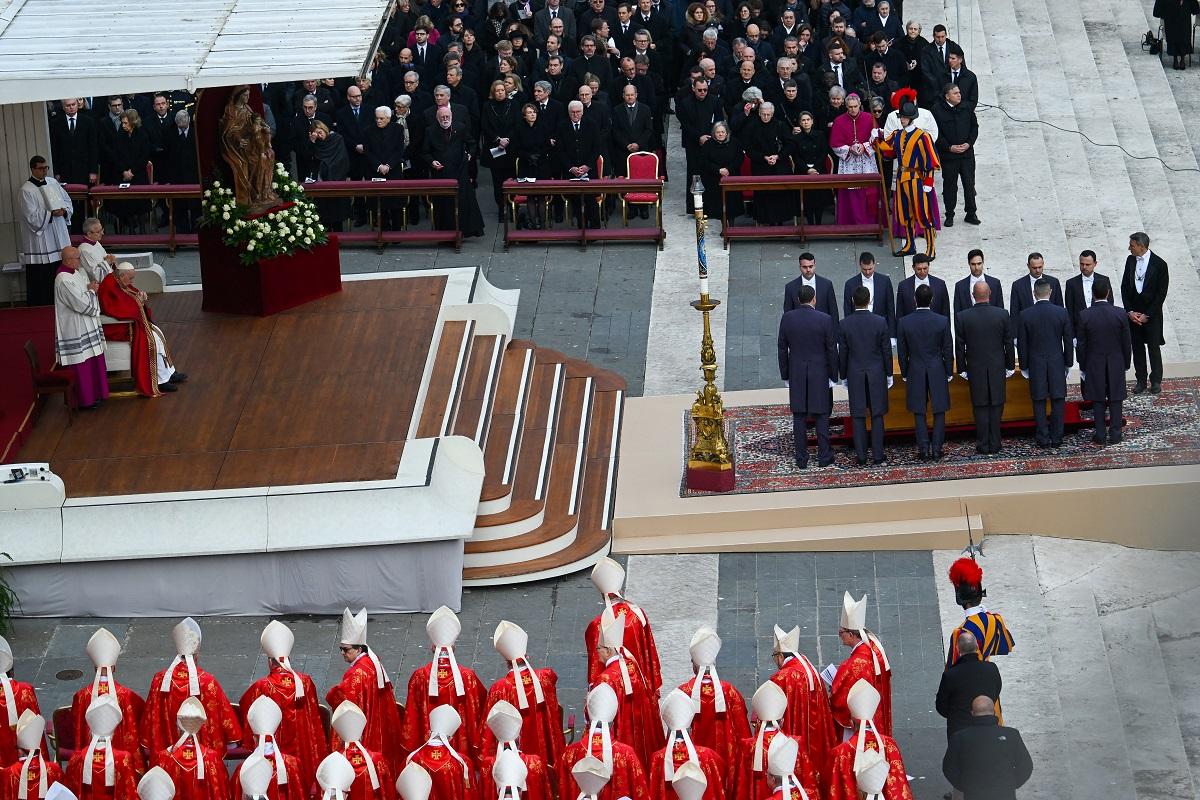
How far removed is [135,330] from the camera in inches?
696

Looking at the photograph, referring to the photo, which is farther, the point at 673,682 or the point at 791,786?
the point at 673,682

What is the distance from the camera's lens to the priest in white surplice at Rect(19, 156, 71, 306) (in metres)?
20.3

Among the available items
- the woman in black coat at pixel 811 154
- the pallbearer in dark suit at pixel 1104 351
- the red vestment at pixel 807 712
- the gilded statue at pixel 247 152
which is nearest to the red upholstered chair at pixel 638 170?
the woman in black coat at pixel 811 154

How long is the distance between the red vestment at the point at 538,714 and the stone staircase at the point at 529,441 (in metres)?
3.51

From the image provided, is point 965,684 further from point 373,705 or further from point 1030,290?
point 1030,290

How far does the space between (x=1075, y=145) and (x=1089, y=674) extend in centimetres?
1156

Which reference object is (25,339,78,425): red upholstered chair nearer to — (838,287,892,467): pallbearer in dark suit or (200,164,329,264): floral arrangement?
(200,164,329,264): floral arrangement

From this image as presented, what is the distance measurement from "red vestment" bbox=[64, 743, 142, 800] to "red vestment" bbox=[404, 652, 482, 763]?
174 centimetres

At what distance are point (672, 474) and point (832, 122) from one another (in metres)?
6.79

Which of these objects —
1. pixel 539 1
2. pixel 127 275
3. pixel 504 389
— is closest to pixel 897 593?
pixel 504 389

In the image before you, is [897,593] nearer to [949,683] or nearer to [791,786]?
[949,683]

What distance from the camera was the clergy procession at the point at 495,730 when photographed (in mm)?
11297

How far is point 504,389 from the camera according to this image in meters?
18.7

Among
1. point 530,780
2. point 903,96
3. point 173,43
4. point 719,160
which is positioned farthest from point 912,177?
point 530,780
